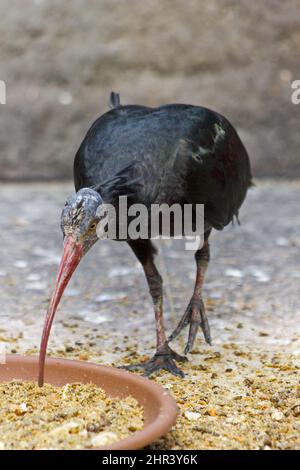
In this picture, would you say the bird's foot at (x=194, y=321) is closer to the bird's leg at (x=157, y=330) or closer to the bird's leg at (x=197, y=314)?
the bird's leg at (x=197, y=314)

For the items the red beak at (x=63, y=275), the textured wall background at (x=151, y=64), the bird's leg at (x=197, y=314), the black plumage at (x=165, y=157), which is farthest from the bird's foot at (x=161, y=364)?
the textured wall background at (x=151, y=64)

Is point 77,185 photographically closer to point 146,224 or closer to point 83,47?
point 146,224

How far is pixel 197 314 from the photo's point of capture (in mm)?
4566

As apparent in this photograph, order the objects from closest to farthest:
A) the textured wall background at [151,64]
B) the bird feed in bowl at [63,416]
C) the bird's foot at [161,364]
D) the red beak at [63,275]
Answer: the bird feed in bowl at [63,416] < the red beak at [63,275] < the bird's foot at [161,364] < the textured wall background at [151,64]

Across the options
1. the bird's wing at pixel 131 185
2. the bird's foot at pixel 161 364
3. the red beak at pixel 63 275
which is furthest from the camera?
the bird's foot at pixel 161 364

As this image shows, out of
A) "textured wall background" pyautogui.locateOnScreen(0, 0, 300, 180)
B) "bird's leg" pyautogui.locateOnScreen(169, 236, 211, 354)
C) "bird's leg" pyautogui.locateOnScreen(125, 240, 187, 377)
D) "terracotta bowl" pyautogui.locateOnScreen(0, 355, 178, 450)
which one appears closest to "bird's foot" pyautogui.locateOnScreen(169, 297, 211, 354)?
"bird's leg" pyautogui.locateOnScreen(169, 236, 211, 354)

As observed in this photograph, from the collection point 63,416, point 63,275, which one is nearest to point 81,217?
point 63,275

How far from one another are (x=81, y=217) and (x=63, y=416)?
73 centimetres

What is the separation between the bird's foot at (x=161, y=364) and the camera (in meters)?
4.08

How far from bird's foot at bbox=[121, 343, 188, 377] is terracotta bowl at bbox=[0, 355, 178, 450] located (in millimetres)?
685

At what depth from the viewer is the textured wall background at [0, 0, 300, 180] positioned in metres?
7.68

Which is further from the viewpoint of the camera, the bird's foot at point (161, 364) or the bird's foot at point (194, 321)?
the bird's foot at point (194, 321)

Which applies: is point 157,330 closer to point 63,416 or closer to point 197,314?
point 197,314
